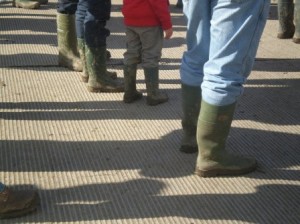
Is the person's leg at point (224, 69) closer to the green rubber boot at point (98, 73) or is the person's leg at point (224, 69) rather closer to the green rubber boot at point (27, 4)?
the green rubber boot at point (98, 73)

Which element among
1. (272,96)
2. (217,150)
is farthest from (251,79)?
(217,150)

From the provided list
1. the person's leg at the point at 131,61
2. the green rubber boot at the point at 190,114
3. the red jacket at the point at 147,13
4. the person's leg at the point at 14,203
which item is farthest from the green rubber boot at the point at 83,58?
the person's leg at the point at 14,203

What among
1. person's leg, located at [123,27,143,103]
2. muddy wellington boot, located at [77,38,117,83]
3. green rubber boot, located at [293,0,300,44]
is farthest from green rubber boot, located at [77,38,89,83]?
green rubber boot, located at [293,0,300,44]

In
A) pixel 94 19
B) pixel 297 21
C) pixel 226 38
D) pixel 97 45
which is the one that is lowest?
pixel 297 21

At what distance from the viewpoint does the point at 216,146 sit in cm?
221

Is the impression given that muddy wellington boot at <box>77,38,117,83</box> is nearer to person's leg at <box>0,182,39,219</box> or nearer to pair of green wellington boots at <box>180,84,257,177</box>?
pair of green wellington boots at <box>180,84,257,177</box>

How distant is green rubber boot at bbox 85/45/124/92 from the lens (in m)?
3.27

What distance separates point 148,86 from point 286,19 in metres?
2.45

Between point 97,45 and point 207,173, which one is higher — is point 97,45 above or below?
above

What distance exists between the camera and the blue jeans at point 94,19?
3.15 m

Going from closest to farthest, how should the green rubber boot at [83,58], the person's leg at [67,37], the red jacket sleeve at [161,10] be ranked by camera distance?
the red jacket sleeve at [161,10], the green rubber boot at [83,58], the person's leg at [67,37]

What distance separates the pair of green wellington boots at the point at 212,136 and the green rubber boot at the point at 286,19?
9.46 feet

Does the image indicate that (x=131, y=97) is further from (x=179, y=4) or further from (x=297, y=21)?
(x=179, y=4)

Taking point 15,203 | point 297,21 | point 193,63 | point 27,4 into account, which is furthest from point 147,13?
point 27,4
